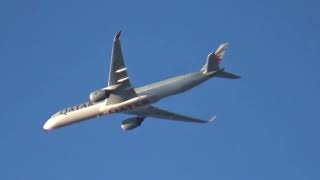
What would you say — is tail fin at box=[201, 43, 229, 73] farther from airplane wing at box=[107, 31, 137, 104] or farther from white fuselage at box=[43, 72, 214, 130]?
airplane wing at box=[107, 31, 137, 104]

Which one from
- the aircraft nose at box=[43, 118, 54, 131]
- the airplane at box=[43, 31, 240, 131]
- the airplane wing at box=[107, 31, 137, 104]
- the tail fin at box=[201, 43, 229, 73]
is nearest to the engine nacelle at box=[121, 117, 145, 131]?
the airplane at box=[43, 31, 240, 131]

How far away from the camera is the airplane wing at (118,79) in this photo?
256 ft

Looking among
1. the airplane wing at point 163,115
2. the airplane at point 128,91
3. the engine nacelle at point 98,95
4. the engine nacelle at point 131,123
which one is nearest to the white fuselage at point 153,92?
the airplane at point 128,91

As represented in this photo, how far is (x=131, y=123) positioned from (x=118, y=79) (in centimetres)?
1369

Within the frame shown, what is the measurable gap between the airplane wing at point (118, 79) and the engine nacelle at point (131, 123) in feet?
27.9

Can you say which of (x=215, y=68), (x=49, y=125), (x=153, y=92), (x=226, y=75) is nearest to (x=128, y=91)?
(x=153, y=92)

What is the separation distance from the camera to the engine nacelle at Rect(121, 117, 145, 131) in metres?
94.6

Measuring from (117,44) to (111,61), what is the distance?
9.14ft

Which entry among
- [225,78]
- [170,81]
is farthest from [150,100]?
[225,78]

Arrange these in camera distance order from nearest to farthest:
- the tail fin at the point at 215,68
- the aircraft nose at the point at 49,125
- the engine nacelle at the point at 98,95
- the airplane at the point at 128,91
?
the airplane at the point at 128,91, the engine nacelle at the point at 98,95, the tail fin at the point at 215,68, the aircraft nose at the point at 49,125

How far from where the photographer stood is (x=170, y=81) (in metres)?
85.7

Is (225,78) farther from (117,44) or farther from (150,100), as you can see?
(117,44)

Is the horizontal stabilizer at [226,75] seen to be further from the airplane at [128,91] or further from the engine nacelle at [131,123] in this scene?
the engine nacelle at [131,123]

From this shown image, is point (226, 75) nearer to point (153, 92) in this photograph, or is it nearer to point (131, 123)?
point (153, 92)
